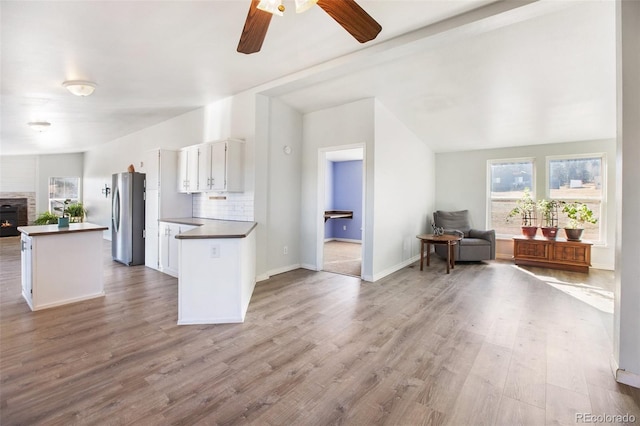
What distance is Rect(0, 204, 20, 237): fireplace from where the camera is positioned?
28.7ft

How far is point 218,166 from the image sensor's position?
4477 mm

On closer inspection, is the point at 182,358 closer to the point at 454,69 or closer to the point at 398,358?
the point at 398,358

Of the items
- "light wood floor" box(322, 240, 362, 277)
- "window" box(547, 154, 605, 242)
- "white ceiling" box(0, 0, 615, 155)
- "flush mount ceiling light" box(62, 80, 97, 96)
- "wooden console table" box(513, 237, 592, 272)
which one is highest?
"white ceiling" box(0, 0, 615, 155)

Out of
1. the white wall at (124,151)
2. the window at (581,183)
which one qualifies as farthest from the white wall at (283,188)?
the window at (581,183)

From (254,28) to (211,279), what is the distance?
88.4 inches

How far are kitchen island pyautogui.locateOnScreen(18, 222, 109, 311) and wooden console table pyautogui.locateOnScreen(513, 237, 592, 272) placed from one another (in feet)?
22.6

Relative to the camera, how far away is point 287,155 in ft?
16.2

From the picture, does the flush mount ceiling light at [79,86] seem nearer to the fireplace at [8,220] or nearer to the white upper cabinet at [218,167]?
the white upper cabinet at [218,167]

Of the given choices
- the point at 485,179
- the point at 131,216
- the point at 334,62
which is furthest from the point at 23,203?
the point at 485,179

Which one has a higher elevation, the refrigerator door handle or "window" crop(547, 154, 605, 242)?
"window" crop(547, 154, 605, 242)

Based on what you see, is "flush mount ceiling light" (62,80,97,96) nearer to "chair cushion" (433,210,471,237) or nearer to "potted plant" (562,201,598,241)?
"chair cushion" (433,210,471,237)

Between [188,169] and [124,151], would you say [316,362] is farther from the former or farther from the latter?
[124,151]

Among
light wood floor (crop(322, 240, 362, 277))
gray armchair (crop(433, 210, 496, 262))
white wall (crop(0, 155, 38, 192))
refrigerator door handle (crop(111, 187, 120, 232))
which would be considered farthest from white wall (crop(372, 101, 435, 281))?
white wall (crop(0, 155, 38, 192))

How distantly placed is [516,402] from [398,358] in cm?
78
